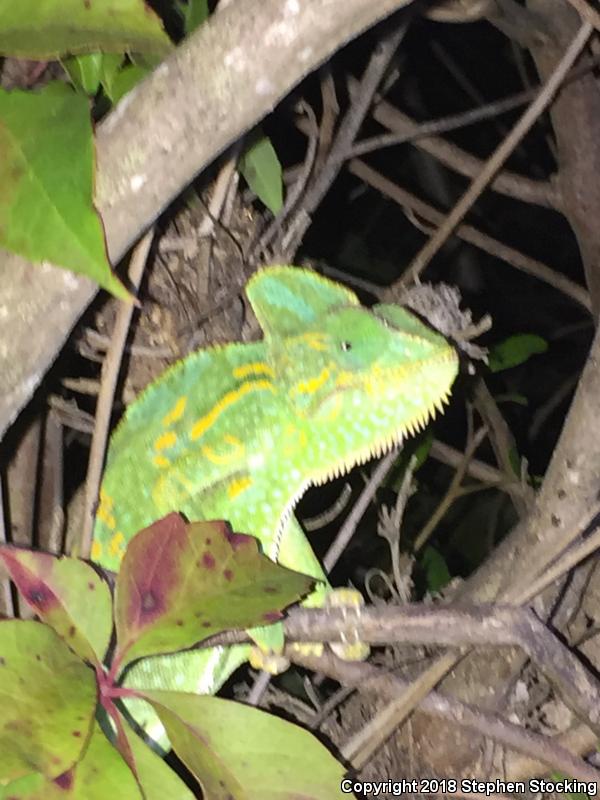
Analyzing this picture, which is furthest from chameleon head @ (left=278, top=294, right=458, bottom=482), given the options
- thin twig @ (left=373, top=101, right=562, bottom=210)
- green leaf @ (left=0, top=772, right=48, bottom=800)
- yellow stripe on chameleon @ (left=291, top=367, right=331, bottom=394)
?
thin twig @ (left=373, top=101, right=562, bottom=210)

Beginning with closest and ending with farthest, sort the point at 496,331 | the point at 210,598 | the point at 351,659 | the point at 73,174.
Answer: the point at 73,174 → the point at 210,598 → the point at 351,659 → the point at 496,331

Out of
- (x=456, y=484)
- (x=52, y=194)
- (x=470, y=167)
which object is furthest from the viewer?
(x=456, y=484)

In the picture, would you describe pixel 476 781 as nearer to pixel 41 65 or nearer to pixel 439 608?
pixel 439 608

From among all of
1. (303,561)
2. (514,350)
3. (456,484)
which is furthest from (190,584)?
(514,350)

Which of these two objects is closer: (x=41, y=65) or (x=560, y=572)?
(x=560, y=572)

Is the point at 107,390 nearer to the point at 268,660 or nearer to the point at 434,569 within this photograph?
the point at 268,660

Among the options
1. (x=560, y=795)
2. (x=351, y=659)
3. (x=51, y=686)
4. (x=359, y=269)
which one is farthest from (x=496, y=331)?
(x=51, y=686)
